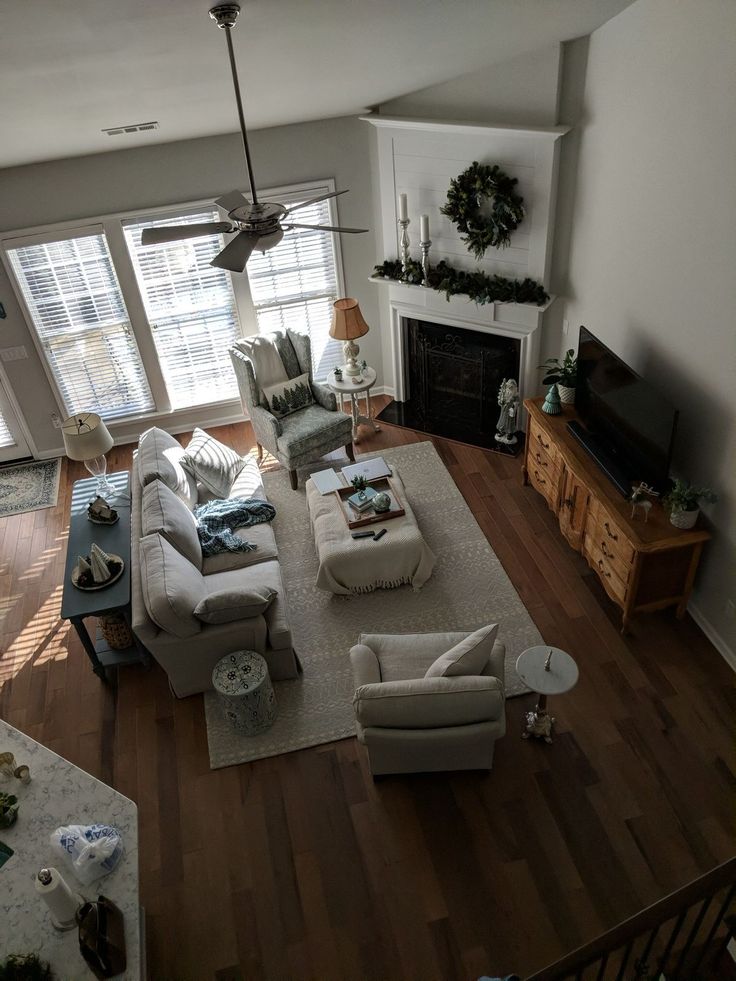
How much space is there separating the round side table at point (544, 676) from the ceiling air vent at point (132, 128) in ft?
14.2

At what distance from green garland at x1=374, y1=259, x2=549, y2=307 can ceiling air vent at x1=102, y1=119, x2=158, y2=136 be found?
2.35 m

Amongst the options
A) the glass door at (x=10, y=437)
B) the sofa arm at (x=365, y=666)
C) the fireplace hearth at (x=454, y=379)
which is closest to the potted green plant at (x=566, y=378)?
the fireplace hearth at (x=454, y=379)

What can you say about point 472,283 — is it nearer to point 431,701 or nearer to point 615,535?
point 615,535

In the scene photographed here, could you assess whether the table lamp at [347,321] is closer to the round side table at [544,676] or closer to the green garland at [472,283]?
the green garland at [472,283]

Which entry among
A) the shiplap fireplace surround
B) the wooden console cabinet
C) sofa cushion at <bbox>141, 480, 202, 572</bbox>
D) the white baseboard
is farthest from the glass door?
the white baseboard

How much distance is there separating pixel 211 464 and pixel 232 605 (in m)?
1.69

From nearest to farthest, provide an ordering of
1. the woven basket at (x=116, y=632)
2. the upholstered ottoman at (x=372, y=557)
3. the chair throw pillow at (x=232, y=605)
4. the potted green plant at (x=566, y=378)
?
1. the chair throw pillow at (x=232, y=605)
2. the woven basket at (x=116, y=632)
3. the upholstered ottoman at (x=372, y=557)
4. the potted green plant at (x=566, y=378)

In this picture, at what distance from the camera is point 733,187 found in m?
3.89

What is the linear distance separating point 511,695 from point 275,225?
9.93 ft

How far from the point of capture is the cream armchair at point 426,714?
364 cm

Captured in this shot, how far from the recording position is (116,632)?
4789 millimetres

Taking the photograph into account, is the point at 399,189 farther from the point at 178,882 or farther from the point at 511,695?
the point at 178,882

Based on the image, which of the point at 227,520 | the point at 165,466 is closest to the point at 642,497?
the point at 227,520

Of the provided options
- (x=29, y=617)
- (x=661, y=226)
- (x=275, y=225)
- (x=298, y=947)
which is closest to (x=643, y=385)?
(x=661, y=226)
